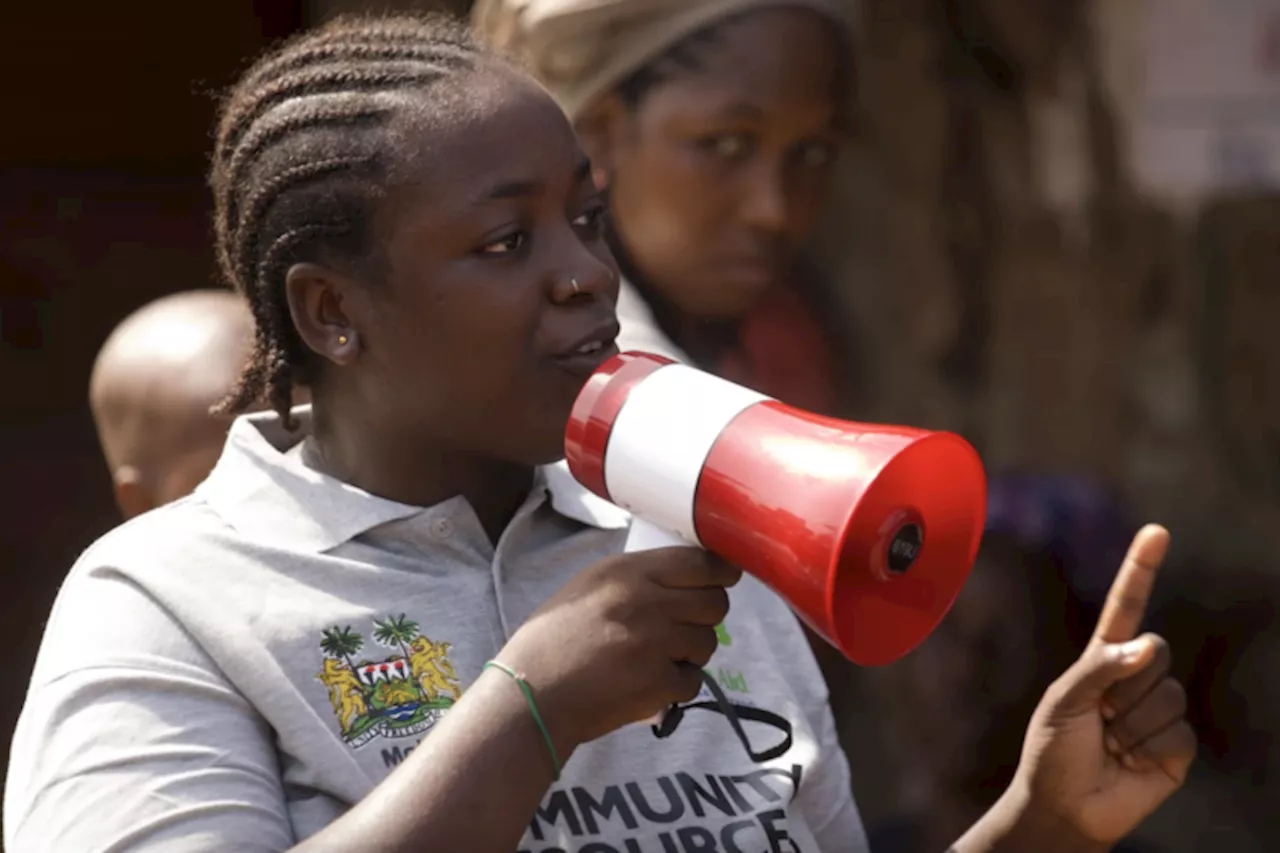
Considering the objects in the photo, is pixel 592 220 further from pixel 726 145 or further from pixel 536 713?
pixel 726 145

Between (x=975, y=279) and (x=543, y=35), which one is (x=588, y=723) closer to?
(x=543, y=35)

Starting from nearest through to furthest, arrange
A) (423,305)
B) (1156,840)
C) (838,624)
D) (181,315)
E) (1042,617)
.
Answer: (838,624)
(423,305)
(181,315)
(1042,617)
(1156,840)

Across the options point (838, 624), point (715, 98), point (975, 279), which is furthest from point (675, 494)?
point (975, 279)

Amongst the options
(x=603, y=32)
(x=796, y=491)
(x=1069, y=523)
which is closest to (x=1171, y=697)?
(x=796, y=491)

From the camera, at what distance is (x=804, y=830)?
1851 millimetres

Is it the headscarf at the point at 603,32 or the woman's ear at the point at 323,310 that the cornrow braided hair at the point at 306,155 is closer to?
the woman's ear at the point at 323,310

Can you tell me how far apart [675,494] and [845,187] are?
2.75 m

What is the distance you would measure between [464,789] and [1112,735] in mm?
839

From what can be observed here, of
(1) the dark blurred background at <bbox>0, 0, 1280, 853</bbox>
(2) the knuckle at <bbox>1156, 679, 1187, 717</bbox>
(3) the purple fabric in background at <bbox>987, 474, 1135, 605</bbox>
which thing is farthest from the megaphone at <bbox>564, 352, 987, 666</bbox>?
(1) the dark blurred background at <bbox>0, 0, 1280, 853</bbox>

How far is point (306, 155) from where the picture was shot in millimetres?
1814

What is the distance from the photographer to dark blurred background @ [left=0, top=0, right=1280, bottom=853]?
3887 mm

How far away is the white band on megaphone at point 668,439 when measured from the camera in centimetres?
159

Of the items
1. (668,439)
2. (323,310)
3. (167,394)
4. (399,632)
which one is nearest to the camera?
(668,439)

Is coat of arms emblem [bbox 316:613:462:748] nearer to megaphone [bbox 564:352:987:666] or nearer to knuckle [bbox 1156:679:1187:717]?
megaphone [bbox 564:352:987:666]
